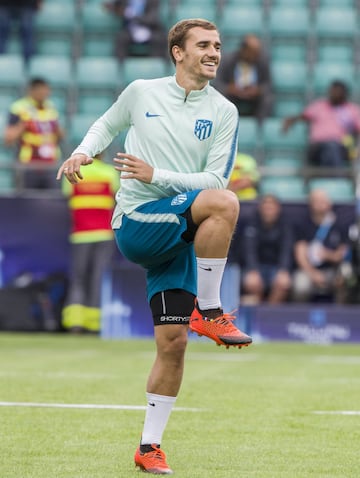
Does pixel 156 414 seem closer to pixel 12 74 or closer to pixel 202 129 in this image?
pixel 202 129

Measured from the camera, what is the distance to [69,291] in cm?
1584

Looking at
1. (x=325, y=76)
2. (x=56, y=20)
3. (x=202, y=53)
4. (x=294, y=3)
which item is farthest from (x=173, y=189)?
(x=294, y=3)

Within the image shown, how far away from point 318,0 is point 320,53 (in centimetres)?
96

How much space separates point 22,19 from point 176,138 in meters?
13.8

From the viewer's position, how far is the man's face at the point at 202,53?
5.82m

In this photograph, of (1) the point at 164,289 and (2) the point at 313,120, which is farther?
(2) the point at 313,120

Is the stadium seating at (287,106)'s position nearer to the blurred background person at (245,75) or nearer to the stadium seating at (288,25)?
the blurred background person at (245,75)

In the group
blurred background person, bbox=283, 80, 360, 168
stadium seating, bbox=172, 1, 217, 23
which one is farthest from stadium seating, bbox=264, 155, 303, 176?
stadium seating, bbox=172, 1, 217, 23

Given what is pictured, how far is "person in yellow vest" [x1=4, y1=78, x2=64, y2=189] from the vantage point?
52.2ft

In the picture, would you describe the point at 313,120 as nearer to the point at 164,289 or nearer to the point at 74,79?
the point at 74,79

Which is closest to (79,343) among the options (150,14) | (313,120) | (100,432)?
(313,120)

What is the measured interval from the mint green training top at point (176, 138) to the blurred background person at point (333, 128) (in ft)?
35.5

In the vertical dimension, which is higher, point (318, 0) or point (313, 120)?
point (318, 0)

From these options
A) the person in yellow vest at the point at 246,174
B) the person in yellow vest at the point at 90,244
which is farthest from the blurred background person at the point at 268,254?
the person in yellow vest at the point at 90,244
